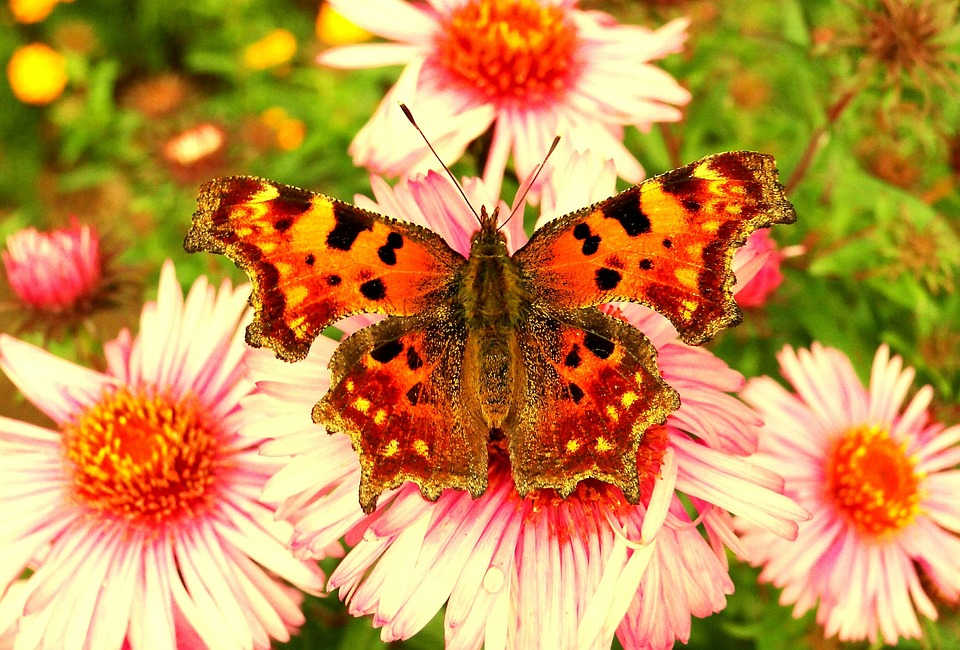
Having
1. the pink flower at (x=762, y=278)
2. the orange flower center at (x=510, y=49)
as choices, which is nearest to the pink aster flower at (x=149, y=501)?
the orange flower center at (x=510, y=49)

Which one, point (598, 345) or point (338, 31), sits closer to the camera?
point (598, 345)

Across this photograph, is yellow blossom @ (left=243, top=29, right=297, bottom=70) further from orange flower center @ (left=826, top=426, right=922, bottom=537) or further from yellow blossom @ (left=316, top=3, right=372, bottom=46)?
orange flower center @ (left=826, top=426, right=922, bottom=537)

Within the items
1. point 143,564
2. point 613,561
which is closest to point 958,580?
point 613,561

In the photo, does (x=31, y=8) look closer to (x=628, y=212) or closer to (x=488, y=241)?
(x=488, y=241)

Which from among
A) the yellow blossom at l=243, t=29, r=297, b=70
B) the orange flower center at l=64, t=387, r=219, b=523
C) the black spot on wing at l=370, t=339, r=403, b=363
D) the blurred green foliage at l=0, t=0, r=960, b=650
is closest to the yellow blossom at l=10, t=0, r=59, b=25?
the blurred green foliage at l=0, t=0, r=960, b=650

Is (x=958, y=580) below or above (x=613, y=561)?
above

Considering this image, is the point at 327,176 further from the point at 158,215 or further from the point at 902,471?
the point at 902,471

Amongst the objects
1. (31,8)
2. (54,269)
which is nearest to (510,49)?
(54,269)
